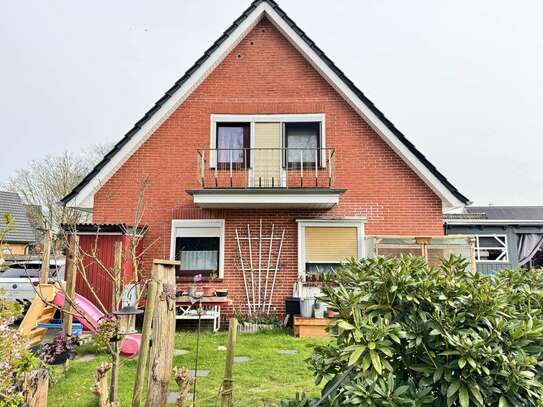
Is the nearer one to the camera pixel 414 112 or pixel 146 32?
pixel 146 32

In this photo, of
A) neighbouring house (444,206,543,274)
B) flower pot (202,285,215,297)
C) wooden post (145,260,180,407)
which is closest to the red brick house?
flower pot (202,285,215,297)

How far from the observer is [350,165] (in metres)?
10.3

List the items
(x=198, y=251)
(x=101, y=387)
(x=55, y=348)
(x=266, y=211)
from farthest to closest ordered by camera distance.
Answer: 1. (x=198, y=251)
2. (x=266, y=211)
3. (x=55, y=348)
4. (x=101, y=387)

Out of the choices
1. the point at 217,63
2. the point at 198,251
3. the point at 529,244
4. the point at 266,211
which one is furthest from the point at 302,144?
the point at 529,244

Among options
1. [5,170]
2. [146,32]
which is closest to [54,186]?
[5,170]

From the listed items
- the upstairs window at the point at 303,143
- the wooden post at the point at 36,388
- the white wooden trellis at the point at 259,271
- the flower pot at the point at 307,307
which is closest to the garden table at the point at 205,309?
the white wooden trellis at the point at 259,271

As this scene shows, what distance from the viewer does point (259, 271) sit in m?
9.86

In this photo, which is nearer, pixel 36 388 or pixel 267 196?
pixel 36 388

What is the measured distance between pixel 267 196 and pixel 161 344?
256 inches

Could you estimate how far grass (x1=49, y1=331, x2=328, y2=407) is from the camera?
Result: 4.52 meters

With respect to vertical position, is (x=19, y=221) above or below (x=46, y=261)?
above

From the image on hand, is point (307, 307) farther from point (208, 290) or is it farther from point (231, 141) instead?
point (231, 141)

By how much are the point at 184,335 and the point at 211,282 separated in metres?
1.60

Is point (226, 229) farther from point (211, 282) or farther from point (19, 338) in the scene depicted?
point (19, 338)
